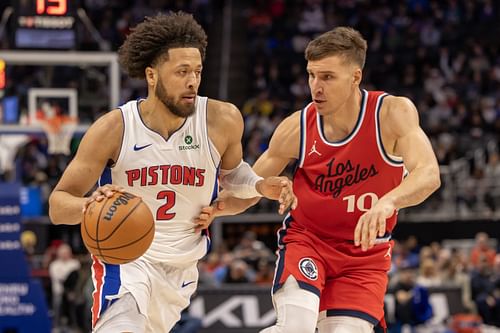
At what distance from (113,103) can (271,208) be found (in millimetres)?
7480

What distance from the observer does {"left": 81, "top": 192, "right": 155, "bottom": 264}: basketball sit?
521 cm

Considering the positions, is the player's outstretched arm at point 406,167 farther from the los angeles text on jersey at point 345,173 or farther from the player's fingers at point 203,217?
the player's fingers at point 203,217

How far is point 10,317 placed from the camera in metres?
12.3

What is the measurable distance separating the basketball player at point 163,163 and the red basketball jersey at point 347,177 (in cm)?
43

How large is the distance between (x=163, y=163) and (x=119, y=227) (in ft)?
2.32

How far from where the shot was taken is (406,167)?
5.98 meters

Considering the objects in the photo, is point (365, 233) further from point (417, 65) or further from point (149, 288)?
point (417, 65)

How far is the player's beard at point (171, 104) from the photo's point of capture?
5.81 m

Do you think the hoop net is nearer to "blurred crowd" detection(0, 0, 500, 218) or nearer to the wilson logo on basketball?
"blurred crowd" detection(0, 0, 500, 218)

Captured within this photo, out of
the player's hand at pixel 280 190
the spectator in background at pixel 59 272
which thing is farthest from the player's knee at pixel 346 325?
the spectator in background at pixel 59 272

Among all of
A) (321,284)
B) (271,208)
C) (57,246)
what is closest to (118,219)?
(321,284)

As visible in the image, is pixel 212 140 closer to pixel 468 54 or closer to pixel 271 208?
pixel 271 208

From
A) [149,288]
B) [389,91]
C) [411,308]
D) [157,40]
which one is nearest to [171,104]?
[157,40]

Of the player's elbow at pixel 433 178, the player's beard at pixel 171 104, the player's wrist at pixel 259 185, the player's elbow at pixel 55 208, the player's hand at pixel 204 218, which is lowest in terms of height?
the player's hand at pixel 204 218
